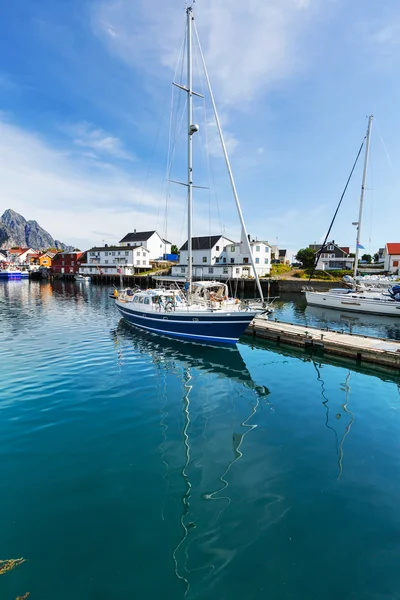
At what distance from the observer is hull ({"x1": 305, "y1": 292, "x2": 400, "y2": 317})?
120 ft

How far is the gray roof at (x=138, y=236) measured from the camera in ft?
330

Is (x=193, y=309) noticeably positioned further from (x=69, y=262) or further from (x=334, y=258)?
(x=69, y=262)

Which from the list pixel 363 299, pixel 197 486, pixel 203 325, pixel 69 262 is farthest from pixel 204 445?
pixel 69 262

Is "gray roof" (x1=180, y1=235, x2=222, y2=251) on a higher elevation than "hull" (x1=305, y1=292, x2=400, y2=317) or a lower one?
higher

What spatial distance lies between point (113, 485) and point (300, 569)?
4.70 meters

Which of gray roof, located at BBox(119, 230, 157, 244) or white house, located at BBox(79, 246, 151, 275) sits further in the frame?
gray roof, located at BBox(119, 230, 157, 244)

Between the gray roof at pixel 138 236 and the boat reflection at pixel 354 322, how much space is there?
235 feet

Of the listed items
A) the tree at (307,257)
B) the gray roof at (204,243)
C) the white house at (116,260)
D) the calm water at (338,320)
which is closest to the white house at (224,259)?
the gray roof at (204,243)

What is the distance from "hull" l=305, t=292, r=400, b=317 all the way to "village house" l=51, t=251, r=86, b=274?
279 feet

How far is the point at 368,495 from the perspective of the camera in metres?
7.51

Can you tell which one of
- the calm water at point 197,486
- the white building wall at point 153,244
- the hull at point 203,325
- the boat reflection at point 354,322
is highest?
the white building wall at point 153,244

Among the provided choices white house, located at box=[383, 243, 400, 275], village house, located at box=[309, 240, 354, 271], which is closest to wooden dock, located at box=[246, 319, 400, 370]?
white house, located at box=[383, 243, 400, 275]

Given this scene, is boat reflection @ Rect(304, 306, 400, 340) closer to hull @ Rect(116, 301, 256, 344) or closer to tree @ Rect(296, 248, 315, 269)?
hull @ Rect(116, 301, 256, 344)

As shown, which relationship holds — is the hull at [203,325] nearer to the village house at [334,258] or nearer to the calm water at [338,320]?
the calm water at [338,320]
